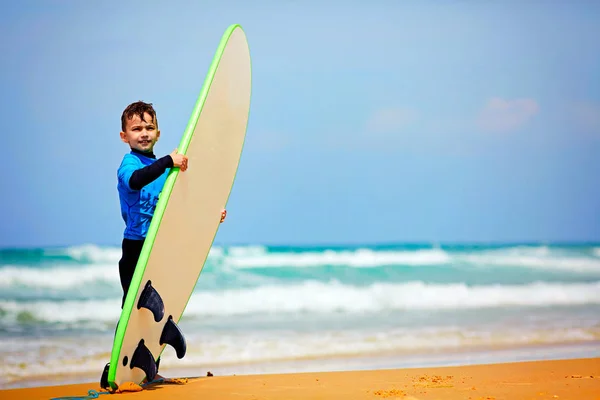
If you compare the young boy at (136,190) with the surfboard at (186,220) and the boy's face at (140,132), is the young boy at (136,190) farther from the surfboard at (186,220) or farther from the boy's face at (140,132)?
the surfboard at (186,220)

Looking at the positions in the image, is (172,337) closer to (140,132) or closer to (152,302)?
(152,302)

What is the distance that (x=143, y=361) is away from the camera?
3131 mm

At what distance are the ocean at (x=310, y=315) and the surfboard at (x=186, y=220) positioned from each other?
105cm

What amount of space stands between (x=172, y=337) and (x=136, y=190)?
2.19 ft

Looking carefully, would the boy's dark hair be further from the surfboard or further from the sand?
the sand

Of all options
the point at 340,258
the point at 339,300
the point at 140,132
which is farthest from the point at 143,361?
the point at 340,258

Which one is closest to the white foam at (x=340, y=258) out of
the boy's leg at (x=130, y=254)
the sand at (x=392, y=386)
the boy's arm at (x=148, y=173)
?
the sand at (x=392, y=386)

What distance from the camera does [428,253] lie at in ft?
52.2

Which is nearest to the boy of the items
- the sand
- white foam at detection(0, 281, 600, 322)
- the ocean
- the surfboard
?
the surfboard

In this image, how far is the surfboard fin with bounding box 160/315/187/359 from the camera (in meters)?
3.31

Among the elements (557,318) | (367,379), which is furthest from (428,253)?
(367,379)

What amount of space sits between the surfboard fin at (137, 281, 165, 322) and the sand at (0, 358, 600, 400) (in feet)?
1.09

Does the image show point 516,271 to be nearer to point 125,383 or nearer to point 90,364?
point 90,364

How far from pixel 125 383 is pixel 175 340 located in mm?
330
